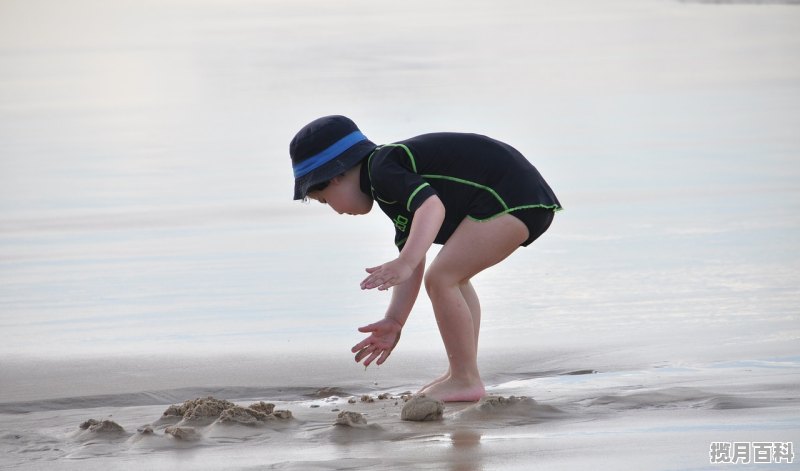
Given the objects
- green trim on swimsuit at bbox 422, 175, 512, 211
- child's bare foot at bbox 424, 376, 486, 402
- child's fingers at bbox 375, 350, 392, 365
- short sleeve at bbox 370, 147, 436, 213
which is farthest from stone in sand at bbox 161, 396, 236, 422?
green trim on swimsuit at bbox 422, 175, 512, 211

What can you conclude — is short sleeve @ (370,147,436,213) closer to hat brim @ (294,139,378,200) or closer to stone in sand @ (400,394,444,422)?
hat brim @ (294,139,378,200)

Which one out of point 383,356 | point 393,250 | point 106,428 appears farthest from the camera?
point 393,250

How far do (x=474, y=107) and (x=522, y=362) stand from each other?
8336mm

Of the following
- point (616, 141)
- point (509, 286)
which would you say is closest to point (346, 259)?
point (509, 286)

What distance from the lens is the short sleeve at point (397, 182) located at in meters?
4.97

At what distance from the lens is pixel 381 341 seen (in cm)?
538

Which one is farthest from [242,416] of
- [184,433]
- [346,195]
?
[346,195]

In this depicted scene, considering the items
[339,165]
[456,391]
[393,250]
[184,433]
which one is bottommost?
[184,433]

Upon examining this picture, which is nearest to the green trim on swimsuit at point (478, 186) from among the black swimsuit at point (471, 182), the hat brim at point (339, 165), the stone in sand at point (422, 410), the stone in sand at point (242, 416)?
the black swimsuit at point (471, 182)

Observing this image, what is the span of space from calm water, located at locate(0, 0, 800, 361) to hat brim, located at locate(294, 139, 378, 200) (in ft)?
4.11

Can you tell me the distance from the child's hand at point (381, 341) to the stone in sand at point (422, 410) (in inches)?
21.1

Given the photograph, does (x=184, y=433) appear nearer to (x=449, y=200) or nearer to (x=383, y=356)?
(x=383, y=356)

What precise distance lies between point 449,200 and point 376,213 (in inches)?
171

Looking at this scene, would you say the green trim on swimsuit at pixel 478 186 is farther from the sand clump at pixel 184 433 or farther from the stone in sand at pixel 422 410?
the sand clump at pixel 184 433
